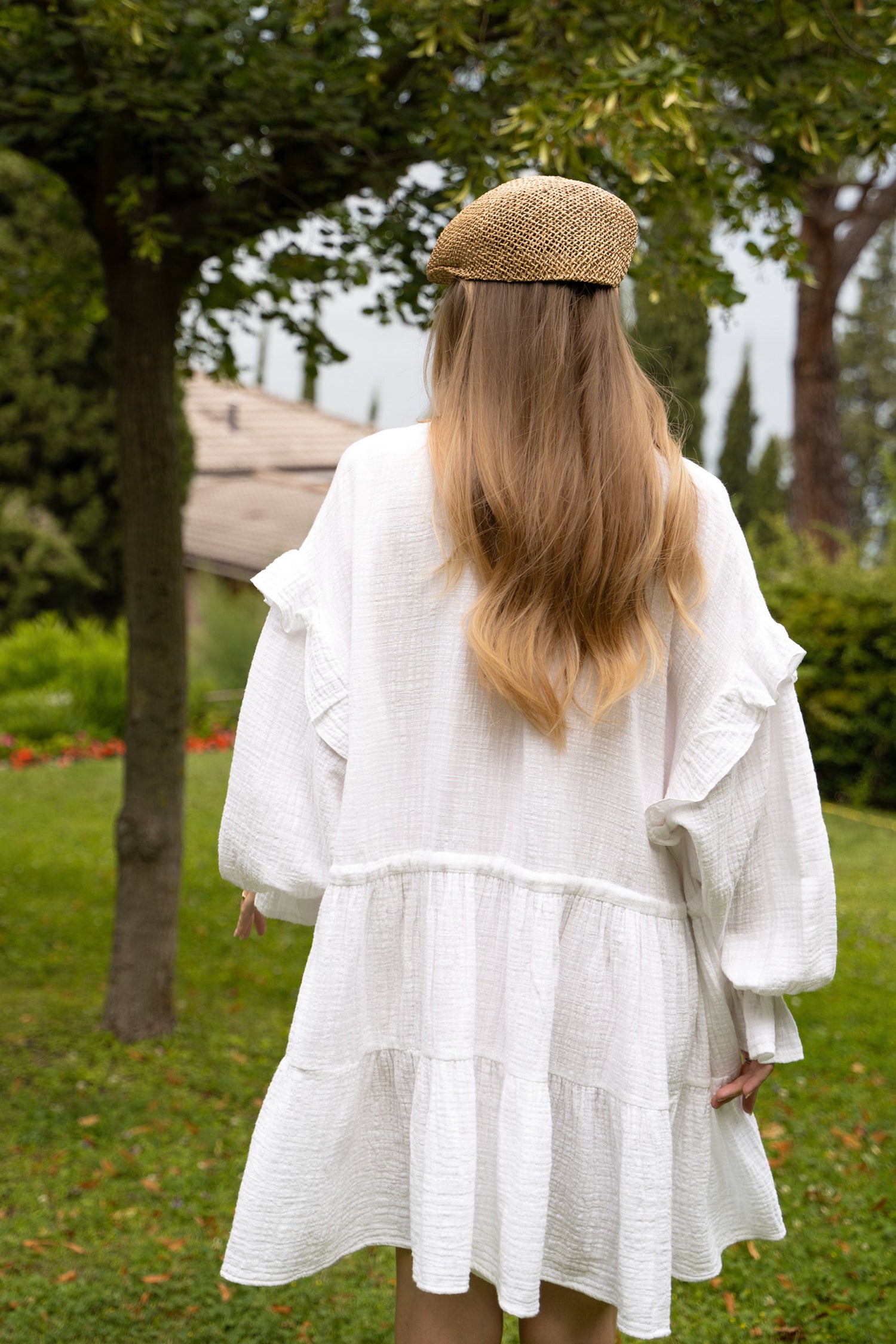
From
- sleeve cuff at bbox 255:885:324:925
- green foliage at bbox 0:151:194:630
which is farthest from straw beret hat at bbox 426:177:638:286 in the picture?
green foliage at bbox 0:151:194:630

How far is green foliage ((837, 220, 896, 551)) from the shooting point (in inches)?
1352

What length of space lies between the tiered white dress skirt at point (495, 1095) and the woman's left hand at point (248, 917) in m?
0.22

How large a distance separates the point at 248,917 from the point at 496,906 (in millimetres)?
406

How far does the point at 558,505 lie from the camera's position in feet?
4.70

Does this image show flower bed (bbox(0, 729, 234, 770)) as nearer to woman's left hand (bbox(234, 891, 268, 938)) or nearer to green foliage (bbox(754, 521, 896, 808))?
green foliage (bbox(754, 521, 896, 808))

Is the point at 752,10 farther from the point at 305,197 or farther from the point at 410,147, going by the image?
the point at 305,197

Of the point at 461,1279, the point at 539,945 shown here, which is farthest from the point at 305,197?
the point at 461,1279

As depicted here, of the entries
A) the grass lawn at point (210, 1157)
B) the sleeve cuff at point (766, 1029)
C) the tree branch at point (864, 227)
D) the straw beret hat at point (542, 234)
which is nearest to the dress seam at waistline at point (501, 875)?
the sleeve cuff at point (766, 1029)

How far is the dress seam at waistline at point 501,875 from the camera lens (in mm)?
1482

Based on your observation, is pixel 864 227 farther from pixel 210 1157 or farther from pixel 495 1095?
pixel 495 1095

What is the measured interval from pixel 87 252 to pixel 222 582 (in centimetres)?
918

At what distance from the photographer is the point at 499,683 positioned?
1431 millimetres

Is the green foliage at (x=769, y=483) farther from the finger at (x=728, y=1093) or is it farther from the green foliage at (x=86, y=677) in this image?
the finger at (x=728, y=1093)

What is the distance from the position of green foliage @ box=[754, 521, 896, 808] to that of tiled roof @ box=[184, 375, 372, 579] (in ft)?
20.4
